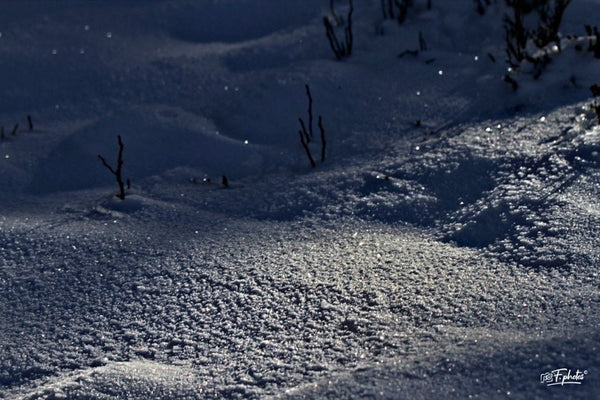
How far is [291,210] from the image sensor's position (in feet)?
8.00

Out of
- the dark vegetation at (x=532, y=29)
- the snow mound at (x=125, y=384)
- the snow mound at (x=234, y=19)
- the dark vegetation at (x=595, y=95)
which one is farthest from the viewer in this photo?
the snow mound at (x=234, y=19)

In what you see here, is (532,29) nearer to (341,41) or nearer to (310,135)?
(341,41)

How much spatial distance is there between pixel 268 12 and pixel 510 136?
186 centimetres

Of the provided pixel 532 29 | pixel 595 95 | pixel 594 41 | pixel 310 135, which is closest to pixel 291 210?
pixel 310 135

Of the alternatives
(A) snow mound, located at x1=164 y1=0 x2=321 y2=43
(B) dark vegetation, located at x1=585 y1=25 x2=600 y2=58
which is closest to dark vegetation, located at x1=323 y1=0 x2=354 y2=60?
(A) snow mound, located at x1=164 y1=0 x2=321 y2=43

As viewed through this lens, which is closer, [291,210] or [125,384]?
[125,384]

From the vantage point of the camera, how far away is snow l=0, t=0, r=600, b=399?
1.70 metres

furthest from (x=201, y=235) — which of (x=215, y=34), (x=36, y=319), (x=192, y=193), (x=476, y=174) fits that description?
(x=215, y=34)

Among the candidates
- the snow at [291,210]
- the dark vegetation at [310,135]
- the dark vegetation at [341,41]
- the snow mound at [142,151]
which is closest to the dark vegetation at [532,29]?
the snow at [291,210]

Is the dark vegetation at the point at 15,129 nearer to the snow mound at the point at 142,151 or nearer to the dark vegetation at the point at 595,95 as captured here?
the snow mound at the point at 142,151

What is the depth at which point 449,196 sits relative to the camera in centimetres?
238

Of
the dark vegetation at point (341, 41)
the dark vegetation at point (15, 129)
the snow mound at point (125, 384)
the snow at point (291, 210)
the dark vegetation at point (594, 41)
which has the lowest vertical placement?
the snow mound at point (125, 384)

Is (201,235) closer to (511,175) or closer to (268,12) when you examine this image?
(511,175)

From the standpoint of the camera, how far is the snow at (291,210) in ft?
5.57
